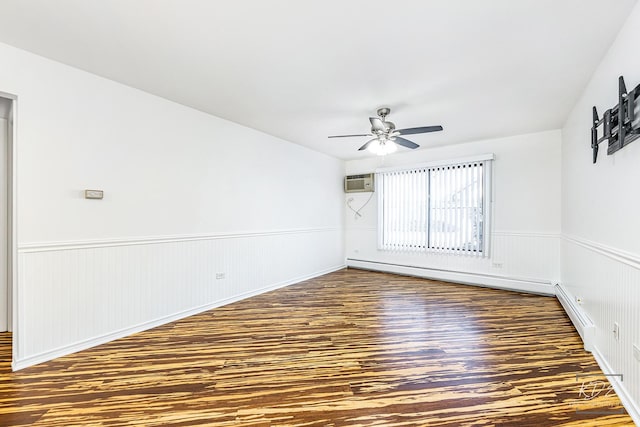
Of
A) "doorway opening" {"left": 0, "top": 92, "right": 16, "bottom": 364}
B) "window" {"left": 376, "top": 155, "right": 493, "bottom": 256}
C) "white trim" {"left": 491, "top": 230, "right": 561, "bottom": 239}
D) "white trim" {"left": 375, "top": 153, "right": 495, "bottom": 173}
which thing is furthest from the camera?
"window" {"left": 376, "top": 155, "right": 493, "bottom": 256}

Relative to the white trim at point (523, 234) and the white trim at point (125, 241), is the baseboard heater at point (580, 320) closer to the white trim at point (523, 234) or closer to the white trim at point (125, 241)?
the white trim at point (523, 234)

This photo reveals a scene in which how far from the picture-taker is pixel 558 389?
6.54 ft

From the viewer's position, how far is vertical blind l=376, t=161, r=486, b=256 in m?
4.97

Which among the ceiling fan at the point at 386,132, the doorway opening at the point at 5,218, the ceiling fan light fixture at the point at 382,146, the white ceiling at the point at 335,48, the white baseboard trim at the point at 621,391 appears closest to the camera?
the white baseboard trim at the point at 621,391

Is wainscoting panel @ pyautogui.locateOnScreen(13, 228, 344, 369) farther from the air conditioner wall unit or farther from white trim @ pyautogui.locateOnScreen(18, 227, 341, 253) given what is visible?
the air conditioner wall unit

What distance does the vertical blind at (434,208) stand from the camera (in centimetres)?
497

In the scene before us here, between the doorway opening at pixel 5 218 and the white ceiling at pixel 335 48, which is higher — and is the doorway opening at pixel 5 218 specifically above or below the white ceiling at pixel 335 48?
below

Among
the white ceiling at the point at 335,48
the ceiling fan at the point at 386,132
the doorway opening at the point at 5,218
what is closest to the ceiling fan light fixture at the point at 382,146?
the ceiling fan at the point at 386,132

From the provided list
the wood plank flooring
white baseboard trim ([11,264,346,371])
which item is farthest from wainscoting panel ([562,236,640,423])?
white baseboard trim ([11,264,346,371])

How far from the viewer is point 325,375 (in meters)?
2.19

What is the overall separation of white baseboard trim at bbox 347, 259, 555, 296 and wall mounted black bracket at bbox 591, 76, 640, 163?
3.00m

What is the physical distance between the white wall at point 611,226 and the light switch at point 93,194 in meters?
4.15

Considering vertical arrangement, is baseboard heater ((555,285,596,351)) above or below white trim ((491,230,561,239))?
below

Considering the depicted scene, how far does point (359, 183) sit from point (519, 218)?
3074 mm
